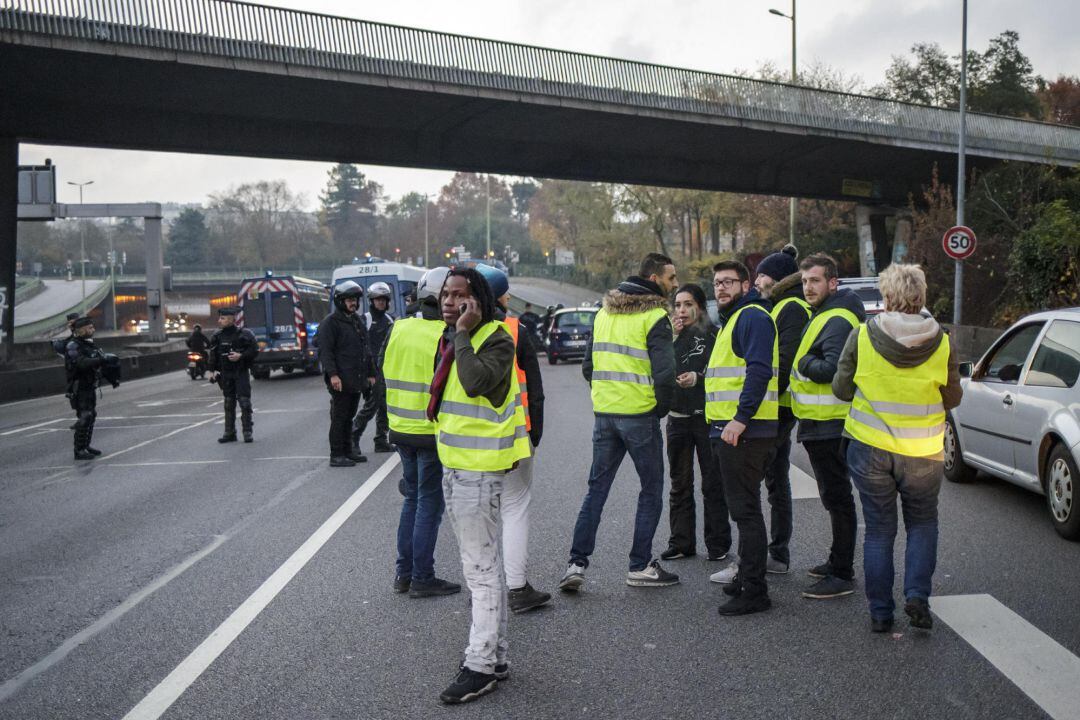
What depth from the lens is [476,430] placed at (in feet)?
14.8

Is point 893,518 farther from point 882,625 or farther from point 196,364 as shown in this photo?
point 196,364

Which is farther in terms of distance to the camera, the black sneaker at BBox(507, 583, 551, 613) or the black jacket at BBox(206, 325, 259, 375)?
the black jacket at BBox(206, 325, 259, 375)

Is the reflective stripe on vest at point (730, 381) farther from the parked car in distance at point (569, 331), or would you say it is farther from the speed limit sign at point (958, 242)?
the parked car in distance at point (569, 331)

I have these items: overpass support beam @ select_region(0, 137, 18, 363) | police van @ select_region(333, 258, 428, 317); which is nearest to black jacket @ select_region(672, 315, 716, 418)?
police van @ select_region(333, 258, 428, 317)

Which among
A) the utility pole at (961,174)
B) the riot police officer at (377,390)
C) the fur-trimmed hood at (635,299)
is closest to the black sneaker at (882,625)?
the fur-trimmed hood at (635,299)

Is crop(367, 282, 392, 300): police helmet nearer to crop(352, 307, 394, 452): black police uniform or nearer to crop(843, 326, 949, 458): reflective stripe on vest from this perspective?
crop(352, 307, 394, 452): black police uniform

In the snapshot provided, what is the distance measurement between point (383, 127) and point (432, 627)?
2359 centimetres

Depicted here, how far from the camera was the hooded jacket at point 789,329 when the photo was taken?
599 centimetres

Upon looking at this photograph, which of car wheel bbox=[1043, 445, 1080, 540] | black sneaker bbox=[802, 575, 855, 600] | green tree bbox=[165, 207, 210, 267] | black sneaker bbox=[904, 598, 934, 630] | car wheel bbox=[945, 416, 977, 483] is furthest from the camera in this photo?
green tree bbox=[165, 207, 210, 267]

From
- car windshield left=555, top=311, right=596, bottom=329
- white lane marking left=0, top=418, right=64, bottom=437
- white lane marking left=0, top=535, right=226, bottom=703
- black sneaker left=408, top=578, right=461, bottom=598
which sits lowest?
white lane marking left=0, top=418, right=64, bottom=437

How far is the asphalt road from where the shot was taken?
423 centimetres

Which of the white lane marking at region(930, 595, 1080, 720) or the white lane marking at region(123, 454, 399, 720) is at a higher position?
the white lane marking at region(930, 595, 1080, 720)

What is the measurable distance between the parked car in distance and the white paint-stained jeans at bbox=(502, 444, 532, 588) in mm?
24559

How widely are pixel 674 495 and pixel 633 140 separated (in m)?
24.9
